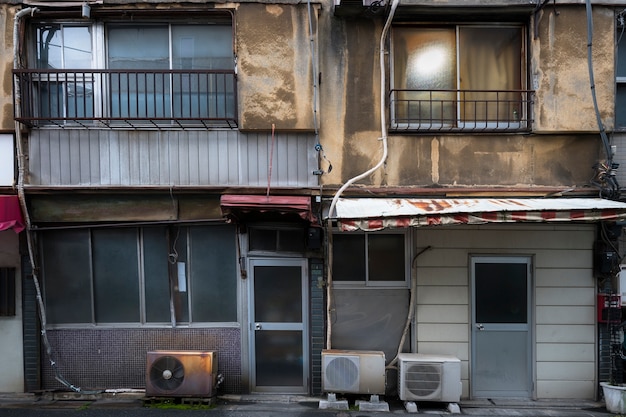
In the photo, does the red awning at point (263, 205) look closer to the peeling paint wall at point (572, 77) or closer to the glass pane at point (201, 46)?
the glass pane at point (201, 46)

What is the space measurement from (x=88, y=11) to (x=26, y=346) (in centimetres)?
533

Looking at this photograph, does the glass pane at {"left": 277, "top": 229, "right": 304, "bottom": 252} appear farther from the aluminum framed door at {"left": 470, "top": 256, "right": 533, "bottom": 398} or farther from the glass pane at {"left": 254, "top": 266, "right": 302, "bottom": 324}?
the aluminum framed door at {"left": 470, "top": 256, "right": 533, "bottom": 398}

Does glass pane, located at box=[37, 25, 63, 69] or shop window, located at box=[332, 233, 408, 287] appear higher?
glass pane, located at box=[37, 25, 63, 69]

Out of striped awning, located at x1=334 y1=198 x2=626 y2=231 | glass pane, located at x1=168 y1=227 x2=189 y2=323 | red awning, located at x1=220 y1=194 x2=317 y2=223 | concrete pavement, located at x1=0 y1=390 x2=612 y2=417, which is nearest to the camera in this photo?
striped awning, located at x1=334 y1=198 x2=626 y2=231

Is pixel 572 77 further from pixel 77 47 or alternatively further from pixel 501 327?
pixel 77 47

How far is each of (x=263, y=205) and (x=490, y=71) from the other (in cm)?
436

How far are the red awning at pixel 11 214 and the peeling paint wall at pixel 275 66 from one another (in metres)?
3.58

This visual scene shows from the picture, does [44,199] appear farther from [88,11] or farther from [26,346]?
[88,11]

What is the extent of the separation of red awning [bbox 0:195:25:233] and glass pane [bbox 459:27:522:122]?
709 centimetres

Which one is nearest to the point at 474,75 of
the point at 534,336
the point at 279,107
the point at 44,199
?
the point at 279,107

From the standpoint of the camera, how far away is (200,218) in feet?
21.6

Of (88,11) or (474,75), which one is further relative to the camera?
(474,75)

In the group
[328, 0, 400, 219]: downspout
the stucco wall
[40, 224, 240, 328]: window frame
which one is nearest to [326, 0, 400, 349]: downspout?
[328, 0, 400, 219]: downspout

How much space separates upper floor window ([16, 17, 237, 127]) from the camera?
260 inches
